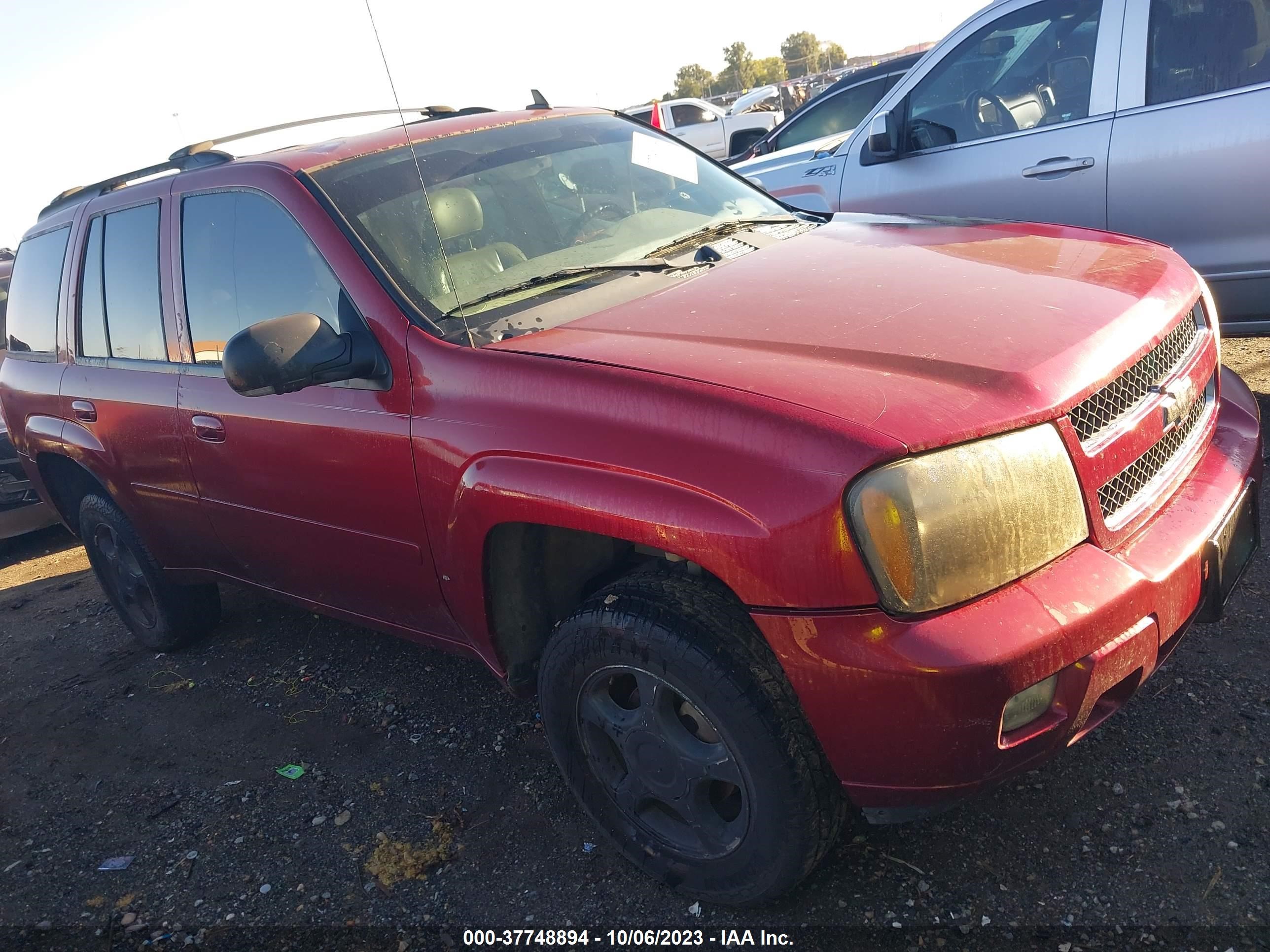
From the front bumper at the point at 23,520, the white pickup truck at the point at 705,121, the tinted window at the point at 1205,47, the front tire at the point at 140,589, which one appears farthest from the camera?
the white pickup truck at the point at 705,121

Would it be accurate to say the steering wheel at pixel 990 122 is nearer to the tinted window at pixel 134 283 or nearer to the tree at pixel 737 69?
the tinted window at pixel 134 283

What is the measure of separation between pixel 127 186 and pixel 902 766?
3.50 meters

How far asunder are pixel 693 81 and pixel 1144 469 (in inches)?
2548

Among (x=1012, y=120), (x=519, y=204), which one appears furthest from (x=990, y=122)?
(x=519, y=204)

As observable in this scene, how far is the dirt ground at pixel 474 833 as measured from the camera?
84.4 inches

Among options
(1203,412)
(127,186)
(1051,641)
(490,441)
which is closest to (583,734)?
(490,441)

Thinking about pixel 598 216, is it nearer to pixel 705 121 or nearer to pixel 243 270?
pixel 243 270

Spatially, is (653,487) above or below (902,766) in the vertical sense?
above

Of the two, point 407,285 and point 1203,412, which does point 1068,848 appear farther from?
point 407,285

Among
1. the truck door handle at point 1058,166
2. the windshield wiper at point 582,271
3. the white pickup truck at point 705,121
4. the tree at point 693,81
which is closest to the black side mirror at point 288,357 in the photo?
the windshield wiper at point 582,271

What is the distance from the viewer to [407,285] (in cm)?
260

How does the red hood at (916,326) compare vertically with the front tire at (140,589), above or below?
above

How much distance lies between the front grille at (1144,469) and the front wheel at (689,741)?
742 mm

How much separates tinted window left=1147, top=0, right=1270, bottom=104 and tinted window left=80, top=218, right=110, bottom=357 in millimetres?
4191
